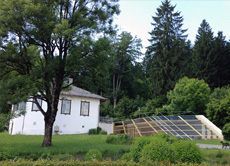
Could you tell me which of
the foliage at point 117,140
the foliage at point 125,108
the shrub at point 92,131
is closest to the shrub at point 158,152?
the foliage at point 117,140

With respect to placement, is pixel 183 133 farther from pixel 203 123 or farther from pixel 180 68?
pixel 180 68

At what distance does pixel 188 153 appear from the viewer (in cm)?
682

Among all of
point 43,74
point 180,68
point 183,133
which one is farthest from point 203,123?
point 180,68

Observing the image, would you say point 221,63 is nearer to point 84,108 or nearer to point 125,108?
point 125,108

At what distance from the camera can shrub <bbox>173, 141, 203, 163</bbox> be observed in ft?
22.3

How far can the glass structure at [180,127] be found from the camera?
18.4 m

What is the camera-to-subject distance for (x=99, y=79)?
13656mm

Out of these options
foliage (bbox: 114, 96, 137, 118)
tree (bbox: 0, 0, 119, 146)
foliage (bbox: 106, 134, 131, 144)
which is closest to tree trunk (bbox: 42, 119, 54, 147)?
tree (bbox: 0, 0, 119, 146)

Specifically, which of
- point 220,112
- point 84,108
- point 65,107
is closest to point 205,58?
point 220,112

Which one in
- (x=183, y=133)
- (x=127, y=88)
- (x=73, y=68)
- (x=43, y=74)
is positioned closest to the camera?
(x=43, y=74)

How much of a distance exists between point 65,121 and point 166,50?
70.0 feet

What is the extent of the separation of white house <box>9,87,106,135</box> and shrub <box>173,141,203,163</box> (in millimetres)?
15013

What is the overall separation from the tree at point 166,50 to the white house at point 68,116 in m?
14.4

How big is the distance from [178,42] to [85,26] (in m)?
27.6
